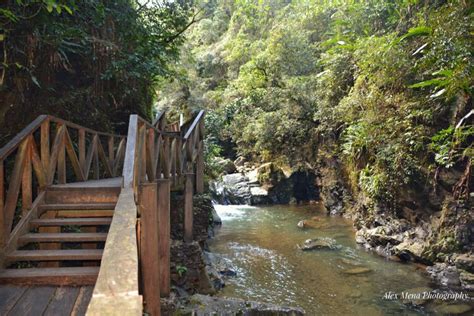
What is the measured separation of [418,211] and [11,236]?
31.2 ft

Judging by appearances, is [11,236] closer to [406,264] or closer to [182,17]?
[182,17]

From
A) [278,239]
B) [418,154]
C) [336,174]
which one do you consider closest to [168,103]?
[336,174]

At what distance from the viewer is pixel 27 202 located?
3664 millimetres

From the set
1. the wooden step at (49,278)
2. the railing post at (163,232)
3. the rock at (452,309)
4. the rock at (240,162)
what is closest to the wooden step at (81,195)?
the railing post at (163,232)

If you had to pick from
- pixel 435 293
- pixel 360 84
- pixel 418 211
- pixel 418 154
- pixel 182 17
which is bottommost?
pixel 435 293

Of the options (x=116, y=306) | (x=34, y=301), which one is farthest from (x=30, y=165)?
(x=116, y=306)

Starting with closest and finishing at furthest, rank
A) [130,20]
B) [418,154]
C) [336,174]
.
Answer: [130,20] < [418,154] < [336,174]

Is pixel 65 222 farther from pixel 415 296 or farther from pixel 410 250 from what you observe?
pixel 410 250

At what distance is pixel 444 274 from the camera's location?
760 centimetres

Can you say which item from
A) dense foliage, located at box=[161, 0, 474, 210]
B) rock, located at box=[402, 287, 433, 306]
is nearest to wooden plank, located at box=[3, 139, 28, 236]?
rock, located at box=[402, 287, 433, 306]

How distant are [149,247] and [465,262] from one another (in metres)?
7.16

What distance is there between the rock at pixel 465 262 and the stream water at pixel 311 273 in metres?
0.79

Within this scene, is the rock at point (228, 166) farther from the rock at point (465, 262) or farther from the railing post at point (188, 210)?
the rock at point (465, 262)

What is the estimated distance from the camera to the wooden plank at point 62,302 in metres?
2.31
